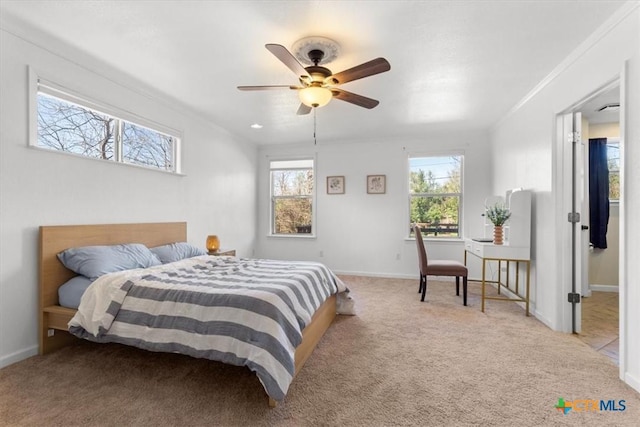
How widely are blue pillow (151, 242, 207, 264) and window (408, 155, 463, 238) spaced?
359cm

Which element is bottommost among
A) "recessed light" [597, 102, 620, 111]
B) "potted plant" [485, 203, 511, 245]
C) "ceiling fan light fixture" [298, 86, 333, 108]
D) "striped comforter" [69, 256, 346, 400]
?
"striped comforter" [69, 256, 346, 400]

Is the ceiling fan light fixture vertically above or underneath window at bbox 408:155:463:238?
above

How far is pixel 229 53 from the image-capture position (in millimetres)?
2584

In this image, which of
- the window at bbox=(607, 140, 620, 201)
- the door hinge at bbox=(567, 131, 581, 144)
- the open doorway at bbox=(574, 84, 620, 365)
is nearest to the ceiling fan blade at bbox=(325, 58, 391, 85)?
the door hinge at bbox=(567, 131, 581, 144)

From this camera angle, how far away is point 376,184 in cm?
552

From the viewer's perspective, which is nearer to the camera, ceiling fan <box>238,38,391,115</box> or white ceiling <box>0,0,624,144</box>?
white ceiling <box>0,0,624,144</box>

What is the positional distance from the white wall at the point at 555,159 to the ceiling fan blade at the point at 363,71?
1.58 m

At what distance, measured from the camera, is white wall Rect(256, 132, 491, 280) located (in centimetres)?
512

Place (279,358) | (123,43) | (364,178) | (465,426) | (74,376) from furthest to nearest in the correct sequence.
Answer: (364,178) < (123,43) < (74,376) < (279,358) < (465,426)

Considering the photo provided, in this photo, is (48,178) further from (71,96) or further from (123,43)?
(123,43)

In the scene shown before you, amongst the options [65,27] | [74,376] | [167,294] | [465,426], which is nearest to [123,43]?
[65,27]

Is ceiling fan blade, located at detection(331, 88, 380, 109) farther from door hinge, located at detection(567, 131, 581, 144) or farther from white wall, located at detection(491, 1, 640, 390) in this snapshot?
door hinge, located at detection(567, 131, 581, 144)

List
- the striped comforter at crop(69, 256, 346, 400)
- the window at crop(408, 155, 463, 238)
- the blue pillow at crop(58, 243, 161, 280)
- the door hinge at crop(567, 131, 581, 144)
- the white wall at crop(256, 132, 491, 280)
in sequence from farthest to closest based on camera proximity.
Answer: the window at crop(408, 155, 463, 238) < the white wall at crop(256, 132, 491, 280) < the door hinge at crop(567, 131, 581, 144) < the blue pillow at crop(58, 243, 161, 280) < the striped comforter at crop(69, 256, 346, 400)

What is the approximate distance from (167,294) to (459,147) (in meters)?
4.85
